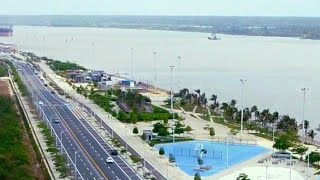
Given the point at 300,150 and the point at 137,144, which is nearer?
the point at 300,150

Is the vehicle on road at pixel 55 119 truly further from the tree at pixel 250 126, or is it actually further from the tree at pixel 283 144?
the tree at pixel 283 144

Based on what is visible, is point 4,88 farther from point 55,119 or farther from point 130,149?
point 130,149

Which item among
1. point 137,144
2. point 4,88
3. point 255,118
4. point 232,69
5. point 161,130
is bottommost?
point 137,144

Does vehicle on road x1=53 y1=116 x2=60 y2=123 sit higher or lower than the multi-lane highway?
higher

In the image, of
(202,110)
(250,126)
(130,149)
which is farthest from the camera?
(202,110)

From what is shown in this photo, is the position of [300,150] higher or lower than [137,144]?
higher

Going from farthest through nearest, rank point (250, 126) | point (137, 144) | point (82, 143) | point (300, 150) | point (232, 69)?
point (232, 69)
point (250, 126)
point (137, 144)
point (82, 143)
point (300, 150)

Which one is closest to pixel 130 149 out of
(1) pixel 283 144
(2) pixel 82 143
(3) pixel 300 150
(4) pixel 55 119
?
(2) pixel 82 143

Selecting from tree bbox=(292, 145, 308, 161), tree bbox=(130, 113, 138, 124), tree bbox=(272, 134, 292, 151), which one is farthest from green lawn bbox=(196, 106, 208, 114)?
tree bbox=(292, 145, 308, 161)

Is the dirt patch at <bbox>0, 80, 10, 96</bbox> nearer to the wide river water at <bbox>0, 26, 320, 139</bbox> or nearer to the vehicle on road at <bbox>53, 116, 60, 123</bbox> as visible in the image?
the vehicle on road at <bbox>53, 116, 60, 123</bbox>
